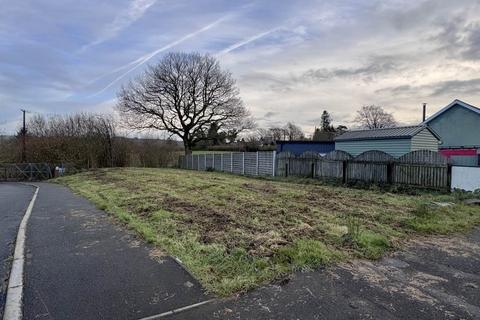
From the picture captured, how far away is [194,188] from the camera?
12.1m

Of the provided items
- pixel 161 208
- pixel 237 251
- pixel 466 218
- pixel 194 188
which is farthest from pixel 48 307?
pixel 194 188

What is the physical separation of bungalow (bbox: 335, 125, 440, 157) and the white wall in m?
6.23

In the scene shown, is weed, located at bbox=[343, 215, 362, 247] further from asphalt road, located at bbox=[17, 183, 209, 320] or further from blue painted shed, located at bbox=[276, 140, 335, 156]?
blue painted shed, located at bbox=[276, 140, 335, 156]

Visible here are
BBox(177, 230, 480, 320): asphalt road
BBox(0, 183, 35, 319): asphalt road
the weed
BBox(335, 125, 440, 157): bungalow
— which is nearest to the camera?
BBox(177, 230, 480, 320): asphalt road

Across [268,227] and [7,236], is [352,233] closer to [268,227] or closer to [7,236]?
[268,227]

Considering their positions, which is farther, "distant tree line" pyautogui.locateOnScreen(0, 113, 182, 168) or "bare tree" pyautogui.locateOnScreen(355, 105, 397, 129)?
"bare tree" pyautogui.locateOnScreen(355, 105, 397, 129)

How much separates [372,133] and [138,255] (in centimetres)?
1833

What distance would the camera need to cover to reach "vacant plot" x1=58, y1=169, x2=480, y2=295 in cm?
400

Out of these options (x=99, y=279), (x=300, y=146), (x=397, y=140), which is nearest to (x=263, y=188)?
(x=99, y=279)

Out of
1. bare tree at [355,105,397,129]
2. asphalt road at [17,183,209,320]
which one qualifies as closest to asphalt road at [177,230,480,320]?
asphalt road at [17,183,209,320]

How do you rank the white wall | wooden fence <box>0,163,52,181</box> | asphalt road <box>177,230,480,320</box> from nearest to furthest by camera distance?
asphalt road <box>177,230,480,320</box>, the white wall, wooden fence <box>0,163,52,181</box>

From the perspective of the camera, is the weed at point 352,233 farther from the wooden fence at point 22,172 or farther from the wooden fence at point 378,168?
the wooden fence at point 22,172

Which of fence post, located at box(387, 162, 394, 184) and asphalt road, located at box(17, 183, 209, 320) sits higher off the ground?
fence post, located at box(387, 162, 394, 184)

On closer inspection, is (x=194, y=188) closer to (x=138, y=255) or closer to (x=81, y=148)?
(x=138, y=255)
